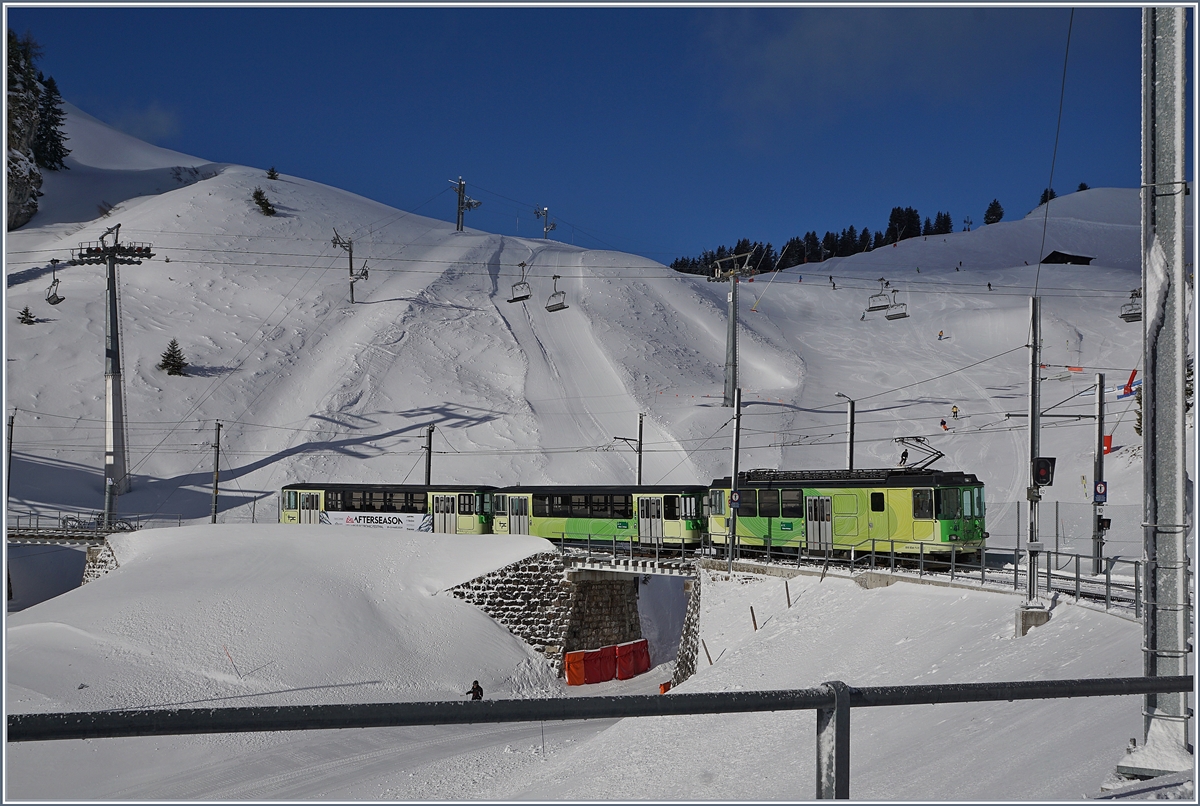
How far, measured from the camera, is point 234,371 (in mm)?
74875

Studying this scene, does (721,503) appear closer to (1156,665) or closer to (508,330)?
(1156,665)

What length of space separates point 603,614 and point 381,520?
1313cm

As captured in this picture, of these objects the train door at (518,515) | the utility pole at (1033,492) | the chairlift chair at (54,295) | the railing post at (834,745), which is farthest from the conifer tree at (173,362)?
the railing post at (834,745)

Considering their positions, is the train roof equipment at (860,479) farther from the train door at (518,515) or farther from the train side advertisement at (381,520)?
the train side advertisement at (381,520)

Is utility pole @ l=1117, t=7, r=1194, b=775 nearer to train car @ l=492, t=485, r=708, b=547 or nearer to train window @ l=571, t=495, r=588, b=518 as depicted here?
train car @ l=492, t=485, r=708, b=547

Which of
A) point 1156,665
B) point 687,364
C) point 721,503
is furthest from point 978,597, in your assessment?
point 687,364

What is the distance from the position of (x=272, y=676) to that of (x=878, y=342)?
2976 inches

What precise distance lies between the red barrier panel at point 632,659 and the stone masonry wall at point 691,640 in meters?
4.89

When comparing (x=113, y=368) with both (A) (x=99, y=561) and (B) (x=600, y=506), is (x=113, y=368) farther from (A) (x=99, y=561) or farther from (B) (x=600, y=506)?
(B) (x=600, y=506)

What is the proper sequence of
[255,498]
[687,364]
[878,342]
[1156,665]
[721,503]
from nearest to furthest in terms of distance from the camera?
1. [1156,665]
2. [721,503]
3. [255,498]
4. [687,364]
5. [878,342]

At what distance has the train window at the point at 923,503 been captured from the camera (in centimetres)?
2873

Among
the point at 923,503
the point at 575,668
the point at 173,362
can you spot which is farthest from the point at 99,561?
the point at 923,503

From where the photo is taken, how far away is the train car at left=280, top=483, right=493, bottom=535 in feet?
141

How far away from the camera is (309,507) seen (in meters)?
47.2
